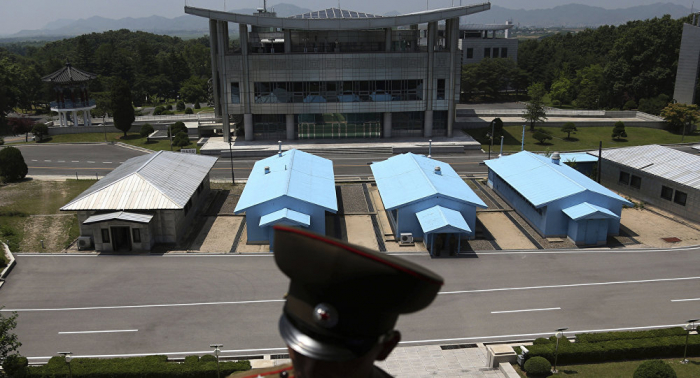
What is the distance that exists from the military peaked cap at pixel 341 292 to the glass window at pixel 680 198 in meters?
41.9

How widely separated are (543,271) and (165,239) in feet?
74.0

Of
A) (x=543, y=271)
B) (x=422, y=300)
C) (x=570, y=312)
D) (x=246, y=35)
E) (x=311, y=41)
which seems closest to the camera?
(x=422, y=300)

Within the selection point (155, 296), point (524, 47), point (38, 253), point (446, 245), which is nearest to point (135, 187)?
point (38, 253)

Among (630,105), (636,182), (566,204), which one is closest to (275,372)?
(566,204)

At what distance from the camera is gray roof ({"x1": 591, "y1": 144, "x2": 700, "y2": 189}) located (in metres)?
39.3

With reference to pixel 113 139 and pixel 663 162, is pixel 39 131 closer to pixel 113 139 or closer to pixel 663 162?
pixel 113 139

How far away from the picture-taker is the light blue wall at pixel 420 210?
114 ft

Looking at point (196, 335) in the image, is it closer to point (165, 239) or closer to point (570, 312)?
point (165, 239)

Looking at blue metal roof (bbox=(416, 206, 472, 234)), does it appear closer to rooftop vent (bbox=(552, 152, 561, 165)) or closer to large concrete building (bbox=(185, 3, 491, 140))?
rooftop vent (bbox=(552, 152, 561, 165))

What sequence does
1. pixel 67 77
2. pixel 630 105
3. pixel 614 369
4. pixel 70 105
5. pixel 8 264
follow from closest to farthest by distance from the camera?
pixel 614 369, pixel 8 264, pixel 67 77, pixel 70 105, pixel 630 105

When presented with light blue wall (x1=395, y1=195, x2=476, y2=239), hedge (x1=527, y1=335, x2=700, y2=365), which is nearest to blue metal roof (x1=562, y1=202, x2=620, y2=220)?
light blue wall (x1=395, y1=195, x2=476, y2=239)

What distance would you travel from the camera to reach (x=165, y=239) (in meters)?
34.4

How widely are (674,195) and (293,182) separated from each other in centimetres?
2709

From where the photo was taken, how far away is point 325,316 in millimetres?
3611
